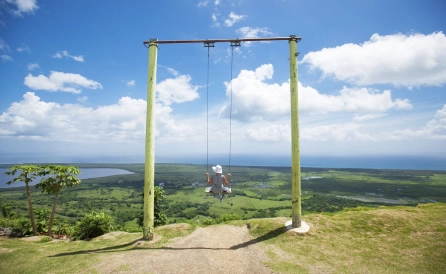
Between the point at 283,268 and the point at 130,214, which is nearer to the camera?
the point at 283,268

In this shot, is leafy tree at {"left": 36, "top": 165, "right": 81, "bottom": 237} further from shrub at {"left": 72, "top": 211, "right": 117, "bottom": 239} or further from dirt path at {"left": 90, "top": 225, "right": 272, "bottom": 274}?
dirt path at {"left": 90, "top": 225, "right": 272, "bottom": 274}

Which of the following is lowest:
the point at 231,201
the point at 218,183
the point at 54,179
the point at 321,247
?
the point at 231,201

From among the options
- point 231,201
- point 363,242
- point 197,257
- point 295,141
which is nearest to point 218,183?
point 197,257

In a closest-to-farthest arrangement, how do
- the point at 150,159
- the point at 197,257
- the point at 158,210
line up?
the point at 197,257 < the point at 150,159 < the point at 158,210

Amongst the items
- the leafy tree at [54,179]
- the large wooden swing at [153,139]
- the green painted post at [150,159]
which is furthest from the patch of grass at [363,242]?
the leafy tree at [54,179]

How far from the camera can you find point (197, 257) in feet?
28.0

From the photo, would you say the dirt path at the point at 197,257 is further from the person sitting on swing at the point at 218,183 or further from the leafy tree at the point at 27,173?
the leafy tree at the point at 27,173

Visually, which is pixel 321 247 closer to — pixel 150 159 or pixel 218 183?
pixel 218 183

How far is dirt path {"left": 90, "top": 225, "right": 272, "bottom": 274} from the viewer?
7.63m

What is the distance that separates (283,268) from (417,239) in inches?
255

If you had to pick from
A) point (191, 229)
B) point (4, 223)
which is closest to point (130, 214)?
point (4, 223)

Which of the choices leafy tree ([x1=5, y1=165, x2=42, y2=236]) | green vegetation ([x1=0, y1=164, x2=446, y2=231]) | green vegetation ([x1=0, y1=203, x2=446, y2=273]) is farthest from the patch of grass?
green vegetation ([x1=0, y1=164, x2=446, y2=231])

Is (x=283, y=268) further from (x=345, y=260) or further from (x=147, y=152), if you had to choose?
(x=147, y=152)

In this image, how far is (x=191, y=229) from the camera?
12180 mm
